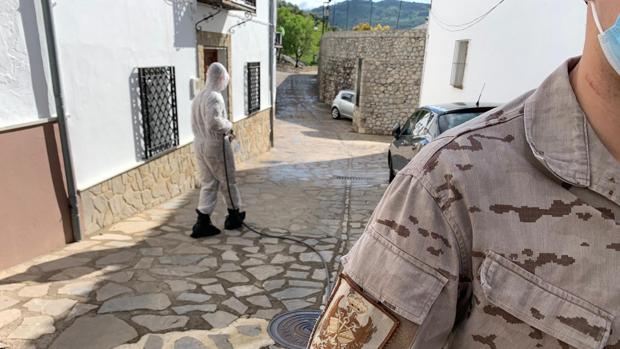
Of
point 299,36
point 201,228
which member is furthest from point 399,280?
point 299,36

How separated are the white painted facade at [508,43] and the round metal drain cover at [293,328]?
11.5 feet

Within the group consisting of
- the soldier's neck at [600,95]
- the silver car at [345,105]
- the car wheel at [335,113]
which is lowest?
the car wheel at [335,113]

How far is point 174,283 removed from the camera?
12.5 ft

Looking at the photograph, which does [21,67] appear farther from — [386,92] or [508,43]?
[386,92]

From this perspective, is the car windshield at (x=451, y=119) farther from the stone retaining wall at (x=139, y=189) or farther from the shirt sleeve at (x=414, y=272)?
the shirt sleeve at (x=414, y=272)

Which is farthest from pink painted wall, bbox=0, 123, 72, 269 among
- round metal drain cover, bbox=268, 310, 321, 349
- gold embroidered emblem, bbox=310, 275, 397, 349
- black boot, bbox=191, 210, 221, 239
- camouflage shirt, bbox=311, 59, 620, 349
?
camouflage shirt, bbox=311, 59, 620, 349

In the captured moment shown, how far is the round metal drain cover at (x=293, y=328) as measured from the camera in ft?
9.89

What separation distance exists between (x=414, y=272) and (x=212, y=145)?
4.05 meters

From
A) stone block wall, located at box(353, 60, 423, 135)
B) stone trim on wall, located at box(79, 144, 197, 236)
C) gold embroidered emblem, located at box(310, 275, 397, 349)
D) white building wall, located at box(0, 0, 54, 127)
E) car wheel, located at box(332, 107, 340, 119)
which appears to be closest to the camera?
gold embroidered emblem, located at box(310, 275, 397, 349)

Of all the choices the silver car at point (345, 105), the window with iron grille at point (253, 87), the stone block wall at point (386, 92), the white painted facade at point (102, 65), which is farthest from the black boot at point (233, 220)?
the silver car at point (345, 105)

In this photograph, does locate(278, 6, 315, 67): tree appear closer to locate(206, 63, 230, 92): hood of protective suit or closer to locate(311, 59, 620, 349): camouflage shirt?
locate(206, 63, 230, 92): hood of protective suit

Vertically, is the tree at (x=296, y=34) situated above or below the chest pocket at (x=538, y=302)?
above

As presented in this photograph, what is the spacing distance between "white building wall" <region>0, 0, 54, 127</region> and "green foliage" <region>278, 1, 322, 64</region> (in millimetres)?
43918

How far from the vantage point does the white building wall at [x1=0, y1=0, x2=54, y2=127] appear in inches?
137
